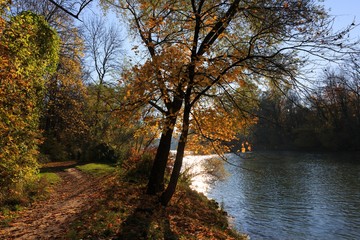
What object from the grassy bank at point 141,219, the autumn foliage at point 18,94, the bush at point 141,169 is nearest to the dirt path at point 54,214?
the grassy bank at point 141,219

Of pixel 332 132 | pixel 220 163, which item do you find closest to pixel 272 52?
pixel 220 163

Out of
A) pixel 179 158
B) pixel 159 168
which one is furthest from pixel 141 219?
pixel 159 168

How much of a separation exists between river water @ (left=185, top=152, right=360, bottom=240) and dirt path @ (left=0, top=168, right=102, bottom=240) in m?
4.66

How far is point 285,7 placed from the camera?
7.62 meters

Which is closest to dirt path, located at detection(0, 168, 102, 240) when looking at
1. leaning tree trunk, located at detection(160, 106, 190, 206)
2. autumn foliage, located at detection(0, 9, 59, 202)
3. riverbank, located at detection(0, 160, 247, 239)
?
riverbank, located at detection(0, 160, 247, 239)

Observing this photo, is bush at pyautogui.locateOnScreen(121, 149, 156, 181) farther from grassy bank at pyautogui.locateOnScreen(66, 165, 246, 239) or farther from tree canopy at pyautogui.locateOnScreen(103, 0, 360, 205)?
tree canopy at pyautogui.locateOnScreen(103, 0, 360, 205)

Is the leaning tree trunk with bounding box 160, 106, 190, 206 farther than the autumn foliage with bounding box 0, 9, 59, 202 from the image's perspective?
Yes

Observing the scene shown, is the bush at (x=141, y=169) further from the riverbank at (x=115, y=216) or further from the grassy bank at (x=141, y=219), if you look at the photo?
the grassy bank at (x=141, y=219)

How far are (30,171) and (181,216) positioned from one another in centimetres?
503

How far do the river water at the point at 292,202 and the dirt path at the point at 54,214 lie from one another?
4.66m

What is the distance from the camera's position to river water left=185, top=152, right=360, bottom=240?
13.0 m

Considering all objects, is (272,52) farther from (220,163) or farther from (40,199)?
(220,163)

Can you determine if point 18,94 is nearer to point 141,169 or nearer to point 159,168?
point 159,168

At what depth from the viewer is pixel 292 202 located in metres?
17.8
